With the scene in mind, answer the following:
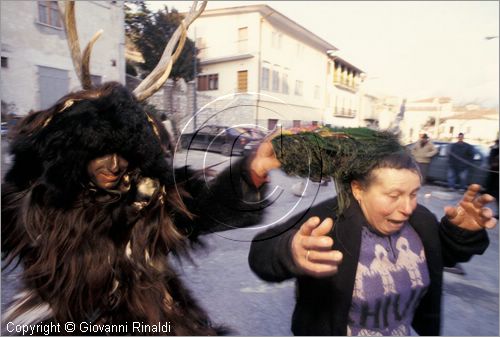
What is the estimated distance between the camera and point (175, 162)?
106cm

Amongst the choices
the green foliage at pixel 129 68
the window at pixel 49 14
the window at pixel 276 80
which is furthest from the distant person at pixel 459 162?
the window at pixel 49 14

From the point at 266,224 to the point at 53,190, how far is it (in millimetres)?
799

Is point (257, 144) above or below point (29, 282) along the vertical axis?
above

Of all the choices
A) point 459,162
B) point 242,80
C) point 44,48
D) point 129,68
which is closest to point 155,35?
point 129,68

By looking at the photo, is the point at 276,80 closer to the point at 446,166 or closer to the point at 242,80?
the point at 242,80

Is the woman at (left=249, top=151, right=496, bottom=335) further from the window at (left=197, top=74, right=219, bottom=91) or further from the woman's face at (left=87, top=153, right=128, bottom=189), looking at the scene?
the window at (left=197, top=74, right=219, bottom=91)

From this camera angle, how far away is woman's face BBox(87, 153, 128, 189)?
0.90 m

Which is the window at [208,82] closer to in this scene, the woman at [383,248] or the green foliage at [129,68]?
the green foliage at [129,68]

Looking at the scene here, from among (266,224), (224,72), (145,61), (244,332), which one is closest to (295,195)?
(266,224)

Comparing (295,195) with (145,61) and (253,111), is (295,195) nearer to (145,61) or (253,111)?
(253,111)

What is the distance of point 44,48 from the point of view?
1.42 meters

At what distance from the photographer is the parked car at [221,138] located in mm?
1099

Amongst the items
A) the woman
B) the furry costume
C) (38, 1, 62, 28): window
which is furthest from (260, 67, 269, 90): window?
(38, 1, 62, 28): window

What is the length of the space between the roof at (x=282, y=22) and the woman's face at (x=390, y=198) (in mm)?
815
